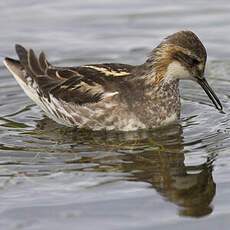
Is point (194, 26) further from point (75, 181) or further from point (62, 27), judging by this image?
point (75, 181)

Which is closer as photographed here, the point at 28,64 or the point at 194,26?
Answer: the point at 28,64

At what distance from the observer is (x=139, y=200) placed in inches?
399

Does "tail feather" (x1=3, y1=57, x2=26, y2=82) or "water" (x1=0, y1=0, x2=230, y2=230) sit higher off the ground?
"tail feather" (x1=3, y1=57, x2=26, y2=82)

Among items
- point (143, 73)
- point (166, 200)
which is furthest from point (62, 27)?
point (166, 200)

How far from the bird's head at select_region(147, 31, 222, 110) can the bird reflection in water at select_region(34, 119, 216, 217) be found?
0.72m

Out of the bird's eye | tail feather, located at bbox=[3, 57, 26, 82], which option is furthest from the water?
the bird's eye

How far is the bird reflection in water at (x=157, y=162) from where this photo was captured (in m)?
10.4

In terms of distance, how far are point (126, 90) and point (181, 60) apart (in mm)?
900

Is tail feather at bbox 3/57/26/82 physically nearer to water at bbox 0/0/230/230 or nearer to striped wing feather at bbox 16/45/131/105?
striped wing feather at bbox 16/45/131/105

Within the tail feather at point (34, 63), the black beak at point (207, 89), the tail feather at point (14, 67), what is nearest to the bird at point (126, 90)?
the black beak at point (207, 89)

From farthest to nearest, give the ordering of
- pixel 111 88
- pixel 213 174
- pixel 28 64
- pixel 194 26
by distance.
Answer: pixel 194 26
pixel 28 64
pixel 111 88
pixel 213 174

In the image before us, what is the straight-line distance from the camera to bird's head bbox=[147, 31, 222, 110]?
1264 centimetres

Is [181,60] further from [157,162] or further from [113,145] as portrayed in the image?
[157,162]

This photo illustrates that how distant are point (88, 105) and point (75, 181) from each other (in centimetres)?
247
